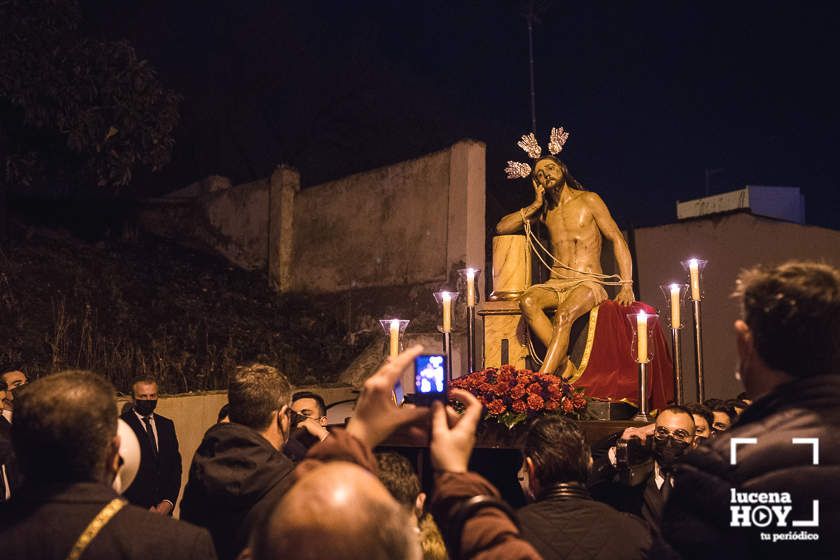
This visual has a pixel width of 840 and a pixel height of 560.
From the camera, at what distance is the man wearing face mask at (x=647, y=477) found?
9.95 ft

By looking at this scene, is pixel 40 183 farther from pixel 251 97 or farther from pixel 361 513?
pixel 361 513

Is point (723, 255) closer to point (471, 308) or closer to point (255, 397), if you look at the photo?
point (471, 308)

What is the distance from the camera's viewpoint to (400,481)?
2.37m

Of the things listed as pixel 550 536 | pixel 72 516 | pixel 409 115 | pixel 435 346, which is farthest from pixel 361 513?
pixel 409 115

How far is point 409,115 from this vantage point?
2197cm

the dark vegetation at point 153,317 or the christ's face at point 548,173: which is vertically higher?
the christ's face at point 548,173

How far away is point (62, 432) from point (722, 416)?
13.1 feet

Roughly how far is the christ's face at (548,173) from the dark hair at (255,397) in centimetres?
541

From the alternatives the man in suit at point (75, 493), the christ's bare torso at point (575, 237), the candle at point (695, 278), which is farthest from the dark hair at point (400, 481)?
the christ's bare torso at point (575, 237)

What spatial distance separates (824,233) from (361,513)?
9135 millimetres

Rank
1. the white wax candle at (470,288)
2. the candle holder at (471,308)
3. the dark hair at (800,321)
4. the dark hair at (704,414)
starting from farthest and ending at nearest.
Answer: the white wax candle at (470,288) < the candle holder at (471,308) < the dark hair at (704,414) < the dark hair at (800,321)

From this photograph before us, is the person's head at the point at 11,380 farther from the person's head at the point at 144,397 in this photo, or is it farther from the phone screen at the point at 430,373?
the phone screen at the point at 430,373

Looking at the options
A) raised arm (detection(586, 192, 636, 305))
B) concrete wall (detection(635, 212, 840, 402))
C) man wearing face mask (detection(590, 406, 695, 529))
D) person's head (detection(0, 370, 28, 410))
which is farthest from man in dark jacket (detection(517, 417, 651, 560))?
concrete wall (detection(635, 212, 840, 402))

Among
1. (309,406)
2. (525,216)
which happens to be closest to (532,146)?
(525,216)
